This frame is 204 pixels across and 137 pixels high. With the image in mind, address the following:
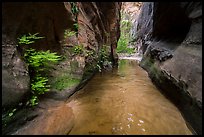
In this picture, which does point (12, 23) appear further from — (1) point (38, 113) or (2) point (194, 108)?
(2) point (194, 108)

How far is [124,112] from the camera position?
150 inches

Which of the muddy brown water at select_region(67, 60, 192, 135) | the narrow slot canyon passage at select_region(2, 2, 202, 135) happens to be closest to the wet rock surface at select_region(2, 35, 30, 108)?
the narrow slot canyon passage at select_region(2, 2, 202, 135)

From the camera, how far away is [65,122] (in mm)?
3139

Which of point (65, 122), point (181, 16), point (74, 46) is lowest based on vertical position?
point (65, 122)

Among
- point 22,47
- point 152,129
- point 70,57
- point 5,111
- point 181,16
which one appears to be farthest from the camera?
point 181,16

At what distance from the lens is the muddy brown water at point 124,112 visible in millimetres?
3029

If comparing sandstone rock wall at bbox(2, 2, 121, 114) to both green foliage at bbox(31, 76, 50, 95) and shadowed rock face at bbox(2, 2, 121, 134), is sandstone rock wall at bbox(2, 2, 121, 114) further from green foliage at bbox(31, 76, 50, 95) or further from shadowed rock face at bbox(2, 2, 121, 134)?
green foliage at bbox(31, 76, 50, 95)

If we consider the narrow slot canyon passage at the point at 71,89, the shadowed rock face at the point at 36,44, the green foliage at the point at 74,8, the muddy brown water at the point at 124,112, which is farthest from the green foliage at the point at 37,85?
the green foliage at the point at 74,8

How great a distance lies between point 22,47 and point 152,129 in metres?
3.48

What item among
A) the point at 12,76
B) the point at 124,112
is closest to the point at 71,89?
the point at 124,112

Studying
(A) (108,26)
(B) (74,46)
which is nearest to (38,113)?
(B) (74,46)

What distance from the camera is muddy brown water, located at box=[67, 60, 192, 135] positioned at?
3.03 metres

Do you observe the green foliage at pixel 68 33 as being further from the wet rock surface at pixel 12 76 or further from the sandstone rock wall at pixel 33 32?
the wet rock surface at pixel 12 76

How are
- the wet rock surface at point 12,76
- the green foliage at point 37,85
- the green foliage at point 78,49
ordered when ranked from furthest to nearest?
the green foliage at point 78,49
the green foliage at point 37,85
the wet rock surface at point 12,76
